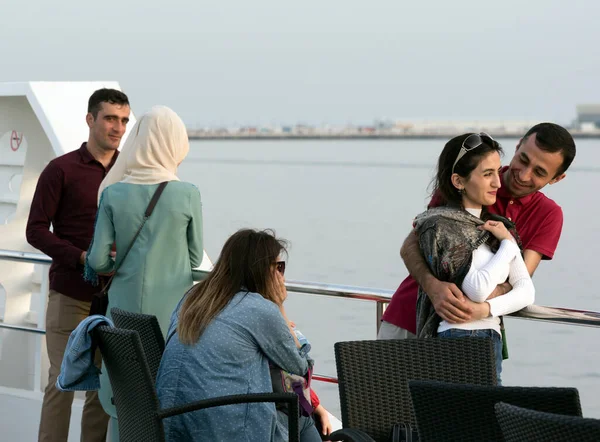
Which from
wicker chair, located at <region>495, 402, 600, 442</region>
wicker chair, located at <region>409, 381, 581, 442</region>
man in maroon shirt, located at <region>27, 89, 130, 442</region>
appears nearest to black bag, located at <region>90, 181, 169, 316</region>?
man in maroon shirt, located at <region>27, 89, 130, 442</region>

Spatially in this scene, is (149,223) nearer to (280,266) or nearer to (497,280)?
(280,266)

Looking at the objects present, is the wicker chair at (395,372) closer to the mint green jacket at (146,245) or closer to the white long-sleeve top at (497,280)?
the white long-sleeve top at (497,280)

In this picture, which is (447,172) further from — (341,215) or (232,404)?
(341,215)

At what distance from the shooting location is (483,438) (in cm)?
253

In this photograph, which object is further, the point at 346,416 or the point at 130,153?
the point at 130,153

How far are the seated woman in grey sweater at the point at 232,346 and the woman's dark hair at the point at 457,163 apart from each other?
0.61 m

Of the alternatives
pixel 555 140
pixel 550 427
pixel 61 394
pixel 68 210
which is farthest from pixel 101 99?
pixel 550 427

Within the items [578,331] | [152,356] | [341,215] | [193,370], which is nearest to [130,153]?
[152,356]

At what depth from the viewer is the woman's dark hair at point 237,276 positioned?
312 centimetres

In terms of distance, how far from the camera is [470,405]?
2.47 meters

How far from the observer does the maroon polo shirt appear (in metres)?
4.29

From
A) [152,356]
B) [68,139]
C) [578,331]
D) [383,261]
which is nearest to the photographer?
[152,356]

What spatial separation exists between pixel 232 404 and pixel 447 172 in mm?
1035

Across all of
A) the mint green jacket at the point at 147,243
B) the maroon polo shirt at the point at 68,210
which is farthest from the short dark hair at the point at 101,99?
the mint green jacket at the point at 147,243
